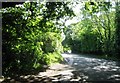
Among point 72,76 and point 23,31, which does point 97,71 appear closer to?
point 72,76

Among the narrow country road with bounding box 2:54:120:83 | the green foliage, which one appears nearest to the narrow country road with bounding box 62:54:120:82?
the narrow country road with bounding box 2:54:120:83

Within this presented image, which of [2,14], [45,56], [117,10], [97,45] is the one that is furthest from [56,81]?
[97,45]

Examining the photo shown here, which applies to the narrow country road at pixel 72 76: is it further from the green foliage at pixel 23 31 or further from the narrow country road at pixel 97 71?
the green foliage at pixel 23 31

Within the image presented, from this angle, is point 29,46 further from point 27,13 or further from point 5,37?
point 27,13

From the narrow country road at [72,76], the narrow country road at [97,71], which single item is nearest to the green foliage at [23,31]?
the narrow country road at [72,76]

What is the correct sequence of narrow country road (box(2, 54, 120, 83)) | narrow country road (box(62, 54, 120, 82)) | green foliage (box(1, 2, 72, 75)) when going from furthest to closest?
1. narrow country road (box(62, 54, 120, 82))
2. narrow country road (box(2, 54, 120, 83))
3. green foliage (box(1, 2, 72, 75))

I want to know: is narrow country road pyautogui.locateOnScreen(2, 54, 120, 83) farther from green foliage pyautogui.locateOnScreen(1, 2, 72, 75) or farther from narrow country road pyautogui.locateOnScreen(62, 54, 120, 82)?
green foliage pyautogui.locateOnScreen(1, 2, 72, 75)

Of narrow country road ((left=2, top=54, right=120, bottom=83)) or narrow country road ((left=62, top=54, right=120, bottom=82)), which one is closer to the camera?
narrow country road ((left=2, top=54, right=120, bottom=83))

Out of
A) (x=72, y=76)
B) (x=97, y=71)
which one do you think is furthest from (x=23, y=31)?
(x=97, y=71)

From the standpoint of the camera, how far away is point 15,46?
1541 centimetres

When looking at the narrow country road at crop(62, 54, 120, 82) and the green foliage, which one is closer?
the green foliage

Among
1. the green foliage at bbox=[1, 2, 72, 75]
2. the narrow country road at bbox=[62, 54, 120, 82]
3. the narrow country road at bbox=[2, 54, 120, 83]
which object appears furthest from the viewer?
the narrow country road at bbox=[62, 54, 120, 82]

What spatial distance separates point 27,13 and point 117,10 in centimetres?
3044

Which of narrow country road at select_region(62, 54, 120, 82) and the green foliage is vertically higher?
the green foliage
